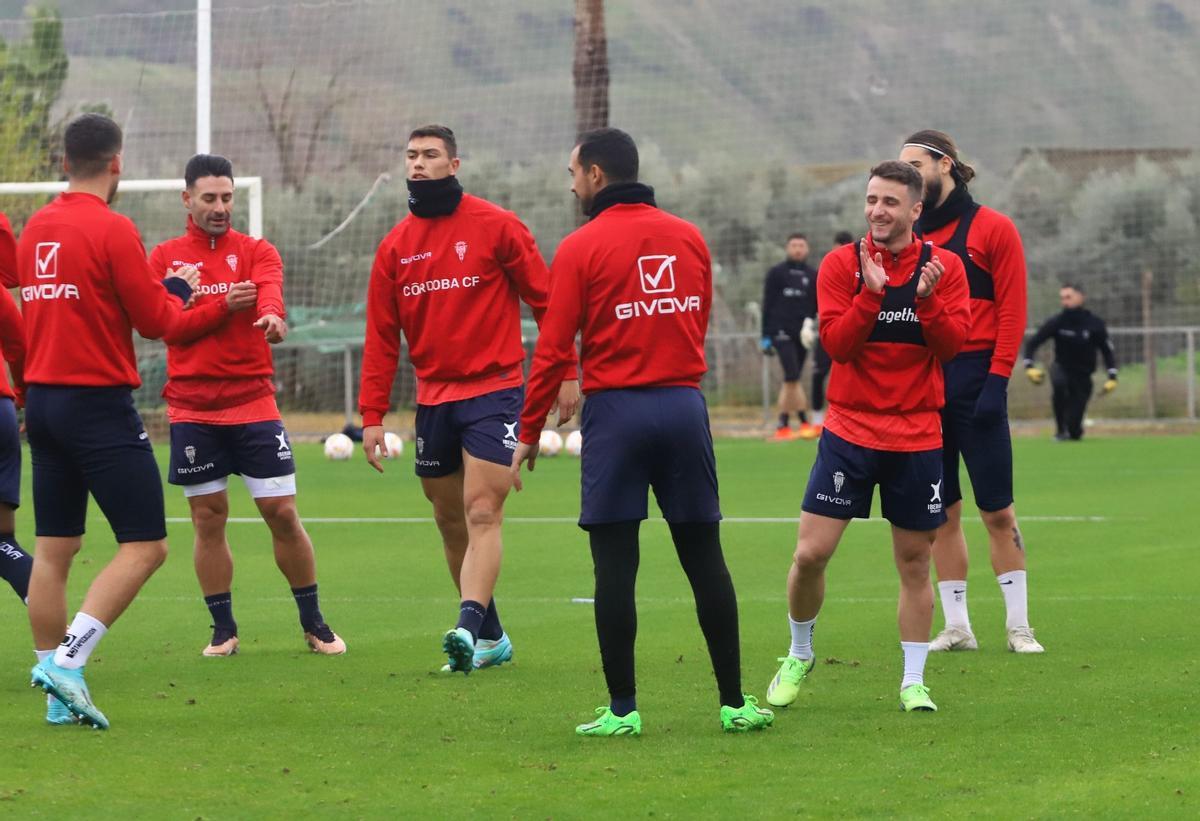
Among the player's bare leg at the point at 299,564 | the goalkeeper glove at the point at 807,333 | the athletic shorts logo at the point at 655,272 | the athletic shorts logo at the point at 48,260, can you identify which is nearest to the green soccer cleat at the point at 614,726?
the athletic shorts logo at the point at 655,272

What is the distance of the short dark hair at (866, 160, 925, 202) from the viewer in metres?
6.85

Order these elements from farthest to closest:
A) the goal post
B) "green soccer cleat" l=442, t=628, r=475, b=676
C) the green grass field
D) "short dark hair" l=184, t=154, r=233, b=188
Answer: the goal post < "short dark hair" l=184, t=154, r=233, b=188 < "green soccer cleat" l=442, t=628, r=475, b=676 < the green grass field

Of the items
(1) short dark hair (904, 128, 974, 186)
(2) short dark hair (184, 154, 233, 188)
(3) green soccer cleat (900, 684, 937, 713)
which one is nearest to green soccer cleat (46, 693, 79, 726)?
(2) short dark hair (184, 154, 233, 188)

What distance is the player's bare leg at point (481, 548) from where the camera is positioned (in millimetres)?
7805

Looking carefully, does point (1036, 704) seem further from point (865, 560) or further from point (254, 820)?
point (865, 560)

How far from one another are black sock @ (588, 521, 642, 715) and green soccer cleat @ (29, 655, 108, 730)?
1797 mm

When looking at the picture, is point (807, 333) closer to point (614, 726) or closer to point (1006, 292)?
point (1006, 292)

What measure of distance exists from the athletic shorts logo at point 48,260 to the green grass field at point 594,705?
161 cm

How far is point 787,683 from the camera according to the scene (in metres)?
7.04

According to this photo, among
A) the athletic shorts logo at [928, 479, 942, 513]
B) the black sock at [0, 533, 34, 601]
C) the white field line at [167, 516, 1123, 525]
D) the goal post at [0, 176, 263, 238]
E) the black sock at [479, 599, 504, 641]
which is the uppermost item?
the goal post at [0, 176, 263, 238]

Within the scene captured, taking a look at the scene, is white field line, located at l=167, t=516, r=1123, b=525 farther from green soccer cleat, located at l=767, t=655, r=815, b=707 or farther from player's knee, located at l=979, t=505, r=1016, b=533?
green soccer cleat, located at l=767, t=655, r=815, b=707

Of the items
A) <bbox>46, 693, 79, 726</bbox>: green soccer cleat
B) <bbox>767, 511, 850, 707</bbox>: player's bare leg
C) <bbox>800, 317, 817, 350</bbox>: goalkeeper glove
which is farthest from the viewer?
<bbox>800, 317, 817, 350</bbox>: goalkeeper glove

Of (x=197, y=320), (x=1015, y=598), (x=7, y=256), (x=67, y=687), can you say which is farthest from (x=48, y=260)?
(x=1015, y=598)

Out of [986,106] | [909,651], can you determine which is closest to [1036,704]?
Answer: [909,651]
